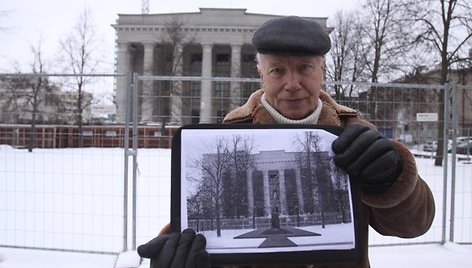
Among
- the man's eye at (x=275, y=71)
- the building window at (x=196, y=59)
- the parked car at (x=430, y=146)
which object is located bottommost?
the parked car at (x=430, y=146)

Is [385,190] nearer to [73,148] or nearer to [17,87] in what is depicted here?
[73,148]

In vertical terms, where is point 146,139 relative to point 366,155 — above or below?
below

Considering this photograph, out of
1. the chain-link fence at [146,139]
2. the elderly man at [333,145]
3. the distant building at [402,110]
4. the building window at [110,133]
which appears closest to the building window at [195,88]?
the chain-link fence at [146,139]

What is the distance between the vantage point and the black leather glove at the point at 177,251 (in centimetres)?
99

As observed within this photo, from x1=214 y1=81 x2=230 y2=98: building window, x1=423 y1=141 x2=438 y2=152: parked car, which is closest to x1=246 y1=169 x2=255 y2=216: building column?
x1=214 y1=81 x2=230 y2=98: building window

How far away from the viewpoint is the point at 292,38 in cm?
127

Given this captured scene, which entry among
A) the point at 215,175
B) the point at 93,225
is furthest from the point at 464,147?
the point at 215,175

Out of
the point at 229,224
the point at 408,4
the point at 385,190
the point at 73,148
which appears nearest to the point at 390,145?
the point at 385,190

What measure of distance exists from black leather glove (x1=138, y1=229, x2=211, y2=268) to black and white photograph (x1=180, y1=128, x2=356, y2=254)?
5cm

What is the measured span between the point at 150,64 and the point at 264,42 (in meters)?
42.7

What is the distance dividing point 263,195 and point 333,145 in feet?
0.80

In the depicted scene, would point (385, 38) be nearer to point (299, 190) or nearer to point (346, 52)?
point (346, 52)

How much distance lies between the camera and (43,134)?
18.8ft

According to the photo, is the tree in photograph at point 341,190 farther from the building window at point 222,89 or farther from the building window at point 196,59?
the building window at point 196,59
